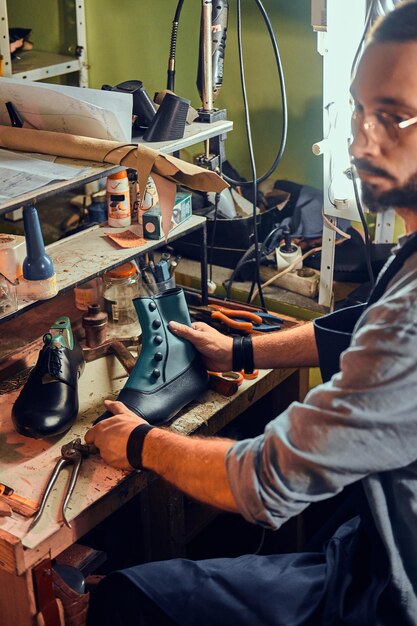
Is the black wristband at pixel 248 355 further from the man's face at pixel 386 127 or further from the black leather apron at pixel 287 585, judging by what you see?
the man's face at pixel 386 127

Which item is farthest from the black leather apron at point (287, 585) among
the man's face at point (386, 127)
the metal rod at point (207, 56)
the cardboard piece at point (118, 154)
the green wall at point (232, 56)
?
the green wall at point (232, 56)

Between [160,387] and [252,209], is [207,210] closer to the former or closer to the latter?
[252,209]

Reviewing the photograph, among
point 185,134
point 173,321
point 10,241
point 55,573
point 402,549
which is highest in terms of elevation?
point 185,134

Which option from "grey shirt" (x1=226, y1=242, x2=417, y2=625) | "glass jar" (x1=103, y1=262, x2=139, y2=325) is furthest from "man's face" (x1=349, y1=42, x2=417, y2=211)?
"glass jar" (x1=103, y1=262, x2=139, y2=325)

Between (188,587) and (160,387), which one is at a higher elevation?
(160,387)

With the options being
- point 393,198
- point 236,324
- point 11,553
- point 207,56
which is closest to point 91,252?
point 236,324

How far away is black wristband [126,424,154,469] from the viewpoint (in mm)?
1481

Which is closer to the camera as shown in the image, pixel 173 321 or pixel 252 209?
pixel 173 321

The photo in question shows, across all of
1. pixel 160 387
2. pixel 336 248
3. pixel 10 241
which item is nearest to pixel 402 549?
pixel 160 387

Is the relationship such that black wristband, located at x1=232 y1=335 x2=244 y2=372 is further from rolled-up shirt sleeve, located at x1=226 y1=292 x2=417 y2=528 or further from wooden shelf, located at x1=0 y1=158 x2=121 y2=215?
rolled-up shirt sleeve, located at x1=226 y1=292 x2=417 y2=528

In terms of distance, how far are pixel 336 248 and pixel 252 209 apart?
0.26 metres

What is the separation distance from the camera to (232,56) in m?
2.59

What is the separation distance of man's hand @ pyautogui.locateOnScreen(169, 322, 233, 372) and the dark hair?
2.47ft

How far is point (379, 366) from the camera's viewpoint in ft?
3.68
